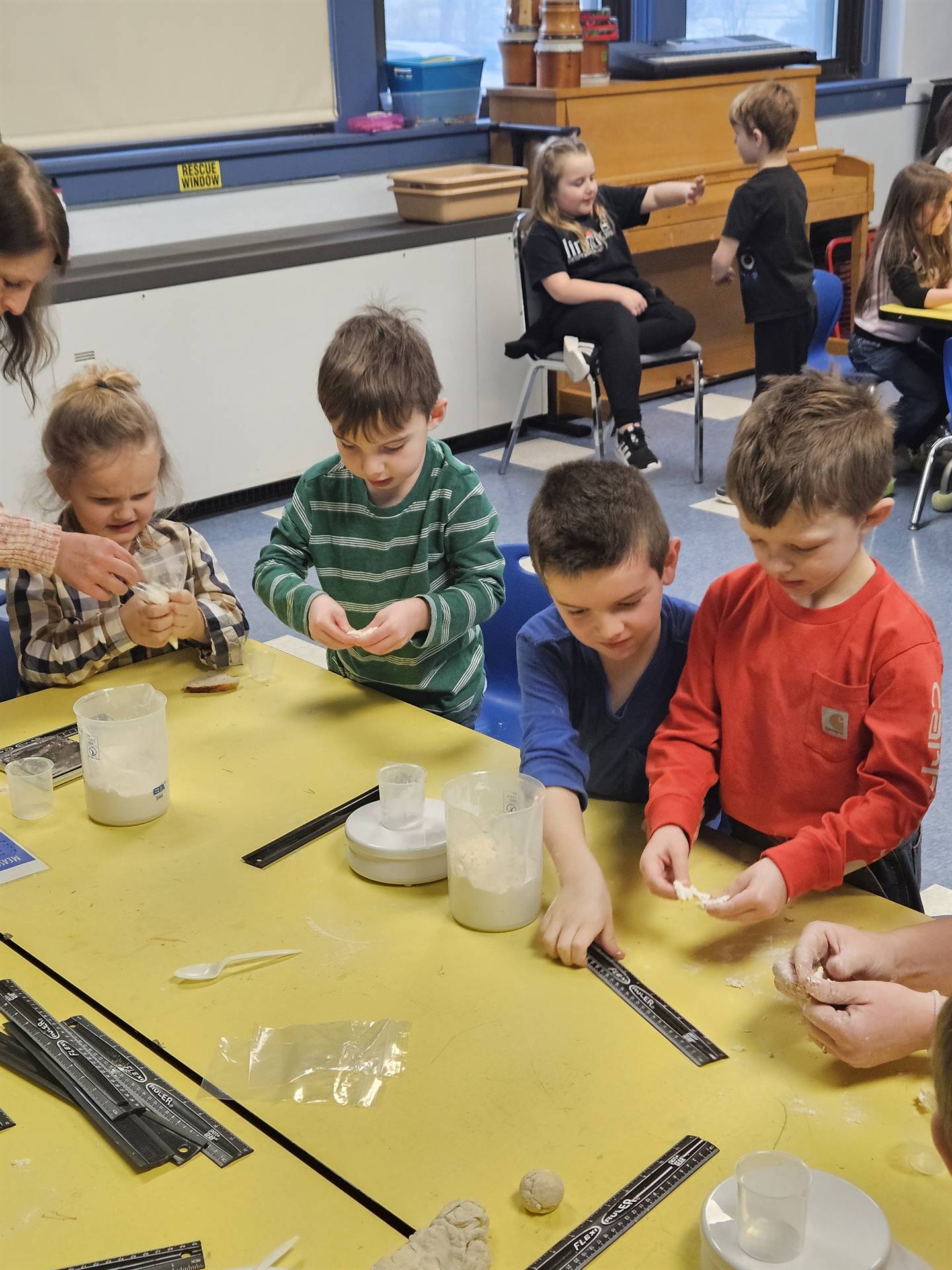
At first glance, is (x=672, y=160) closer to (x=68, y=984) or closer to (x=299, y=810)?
(x=299, y=810)

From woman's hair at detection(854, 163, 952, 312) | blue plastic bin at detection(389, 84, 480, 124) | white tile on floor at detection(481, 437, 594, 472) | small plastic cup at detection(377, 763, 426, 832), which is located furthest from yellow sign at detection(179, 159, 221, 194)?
small plastic cup at detection(377, 763, 426, 832)

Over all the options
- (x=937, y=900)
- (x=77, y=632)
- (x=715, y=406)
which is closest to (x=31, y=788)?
(x=77, y=632)

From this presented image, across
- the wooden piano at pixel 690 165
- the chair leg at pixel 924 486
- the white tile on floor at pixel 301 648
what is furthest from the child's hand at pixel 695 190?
the white tile on floor at pixel 301 648

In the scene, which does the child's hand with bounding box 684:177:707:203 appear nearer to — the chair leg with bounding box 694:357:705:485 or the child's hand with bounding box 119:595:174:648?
the chair leg with bounding box 694:357:705:485

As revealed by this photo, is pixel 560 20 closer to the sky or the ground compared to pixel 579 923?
closer to the sky

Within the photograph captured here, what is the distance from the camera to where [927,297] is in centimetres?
406

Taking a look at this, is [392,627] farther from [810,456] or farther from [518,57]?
[518,57]

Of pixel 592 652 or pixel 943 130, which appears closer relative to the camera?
pixel 592 652

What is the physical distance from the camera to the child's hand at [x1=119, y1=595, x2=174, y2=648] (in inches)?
68.3

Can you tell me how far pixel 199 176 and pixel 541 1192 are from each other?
402 cm

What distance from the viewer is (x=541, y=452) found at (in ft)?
15.7

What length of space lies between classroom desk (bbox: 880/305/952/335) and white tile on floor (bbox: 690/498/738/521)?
76 cm

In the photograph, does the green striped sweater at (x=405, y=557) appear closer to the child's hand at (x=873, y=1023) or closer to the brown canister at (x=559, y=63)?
the child's hand at (x=873, y=1023)

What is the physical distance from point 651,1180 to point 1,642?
1.31 metres
